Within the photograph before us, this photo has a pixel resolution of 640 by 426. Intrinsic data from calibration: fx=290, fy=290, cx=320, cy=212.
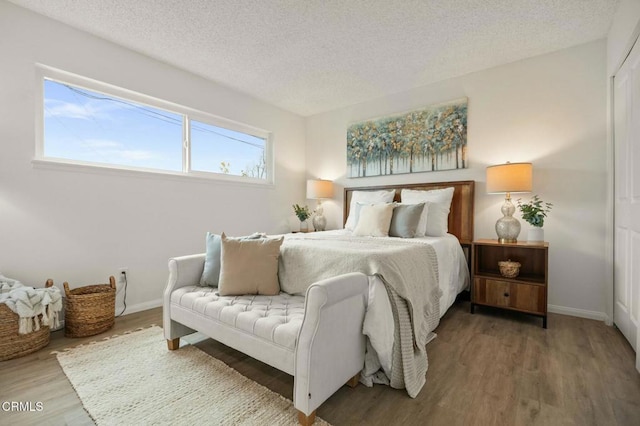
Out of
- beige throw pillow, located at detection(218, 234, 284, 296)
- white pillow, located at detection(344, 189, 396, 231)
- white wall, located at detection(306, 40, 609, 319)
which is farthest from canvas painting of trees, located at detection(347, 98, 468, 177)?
beige throw pillow, located at detection(218, 234, 284, 296)

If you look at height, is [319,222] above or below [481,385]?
above

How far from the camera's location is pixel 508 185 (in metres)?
2.71

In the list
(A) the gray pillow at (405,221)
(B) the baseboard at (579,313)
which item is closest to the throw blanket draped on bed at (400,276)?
(A) the gray pillow at (405,221)

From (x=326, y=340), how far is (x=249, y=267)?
0.82m

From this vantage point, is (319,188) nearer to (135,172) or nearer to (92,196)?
(135,172)

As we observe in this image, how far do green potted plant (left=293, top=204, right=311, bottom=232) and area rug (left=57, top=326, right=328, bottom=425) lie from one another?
8.44ft

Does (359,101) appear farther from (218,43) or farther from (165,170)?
(165,170)

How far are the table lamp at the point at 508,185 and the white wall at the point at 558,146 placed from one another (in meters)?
0.30

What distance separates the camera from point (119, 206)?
2.78 metres

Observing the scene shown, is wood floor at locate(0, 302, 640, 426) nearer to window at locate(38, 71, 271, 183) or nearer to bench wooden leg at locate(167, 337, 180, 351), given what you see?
bench wooden leg at locate(167, 337, 180, 351)

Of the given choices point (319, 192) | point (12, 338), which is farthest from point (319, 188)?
point (12, 338)

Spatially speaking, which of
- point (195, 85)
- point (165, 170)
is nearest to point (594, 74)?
point (195, 85)

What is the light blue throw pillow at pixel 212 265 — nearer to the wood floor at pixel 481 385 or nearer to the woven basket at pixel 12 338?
the wood floor at pixel 481 385

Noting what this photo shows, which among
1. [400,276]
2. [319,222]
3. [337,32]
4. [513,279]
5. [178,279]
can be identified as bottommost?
[513,279]
